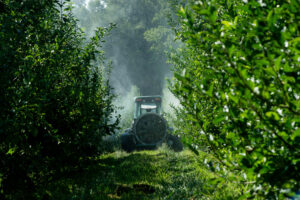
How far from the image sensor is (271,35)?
1.31 m

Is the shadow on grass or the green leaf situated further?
the shadow on grass

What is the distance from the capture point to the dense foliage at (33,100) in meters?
2.96

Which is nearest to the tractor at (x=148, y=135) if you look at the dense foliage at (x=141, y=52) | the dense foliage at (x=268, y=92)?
the dense foliage at (x=268, y=92)

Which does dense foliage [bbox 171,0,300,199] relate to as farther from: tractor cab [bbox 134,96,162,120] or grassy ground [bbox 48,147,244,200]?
tractor cab [bbox 134,96,162,120]

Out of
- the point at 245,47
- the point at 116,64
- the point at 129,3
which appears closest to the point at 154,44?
the point at 116,64

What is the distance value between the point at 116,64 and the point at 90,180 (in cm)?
4565

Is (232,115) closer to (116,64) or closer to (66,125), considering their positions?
(66,125)

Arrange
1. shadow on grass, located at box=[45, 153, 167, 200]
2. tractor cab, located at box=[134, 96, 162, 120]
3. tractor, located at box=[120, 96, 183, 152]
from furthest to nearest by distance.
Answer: tractor cab, located at box=[134, 96, 162, 120] < tractor, located at box=[120, 96, 183, 152] < shadow on grass, located at box=[45, 153, 167, 200]

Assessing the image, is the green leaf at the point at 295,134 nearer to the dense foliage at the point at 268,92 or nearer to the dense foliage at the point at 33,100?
the dense foliage at the point at 268,92

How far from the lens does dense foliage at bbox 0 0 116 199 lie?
296 centimetres

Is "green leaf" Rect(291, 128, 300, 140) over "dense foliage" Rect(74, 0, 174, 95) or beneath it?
beneath

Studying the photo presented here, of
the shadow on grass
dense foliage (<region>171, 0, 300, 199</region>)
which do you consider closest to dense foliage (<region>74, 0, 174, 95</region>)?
the shadow on grass

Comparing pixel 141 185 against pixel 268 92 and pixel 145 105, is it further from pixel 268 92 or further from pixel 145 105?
pixel 145 105

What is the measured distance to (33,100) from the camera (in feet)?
9.76
